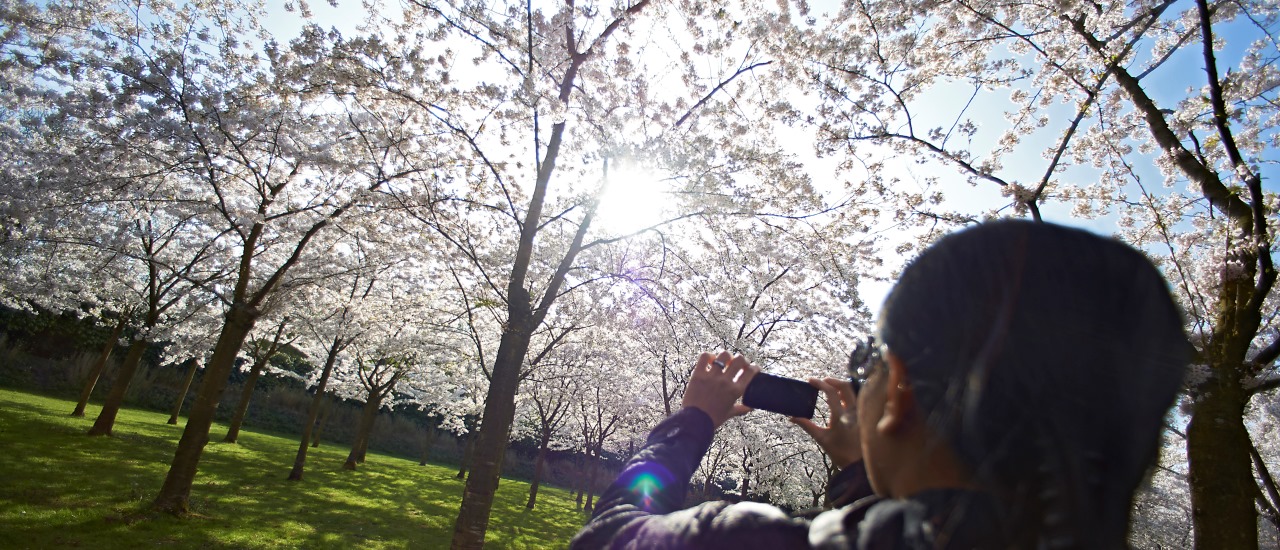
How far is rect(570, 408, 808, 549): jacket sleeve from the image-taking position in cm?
95

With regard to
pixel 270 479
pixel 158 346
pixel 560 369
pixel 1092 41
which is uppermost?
pixel 1092 41

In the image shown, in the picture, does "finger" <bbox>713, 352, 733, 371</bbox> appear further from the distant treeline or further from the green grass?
the distant treeline

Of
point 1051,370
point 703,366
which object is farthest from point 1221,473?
point 1051,370

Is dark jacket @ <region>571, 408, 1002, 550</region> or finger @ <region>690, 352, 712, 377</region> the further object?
finger @ <region>690, 352, 712, 377</region>

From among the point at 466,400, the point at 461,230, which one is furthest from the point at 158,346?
the point at 461,230

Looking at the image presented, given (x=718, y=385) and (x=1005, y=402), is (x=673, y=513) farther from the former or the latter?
(x=1005, y=402)

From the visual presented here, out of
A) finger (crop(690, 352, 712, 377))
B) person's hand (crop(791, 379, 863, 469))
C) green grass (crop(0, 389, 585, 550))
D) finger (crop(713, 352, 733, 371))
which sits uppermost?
finger (crop(713, 352, 733, 371))

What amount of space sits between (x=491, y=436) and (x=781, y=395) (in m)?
4.04

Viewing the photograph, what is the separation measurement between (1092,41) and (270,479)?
60.6 ft

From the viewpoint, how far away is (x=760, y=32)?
640 cm

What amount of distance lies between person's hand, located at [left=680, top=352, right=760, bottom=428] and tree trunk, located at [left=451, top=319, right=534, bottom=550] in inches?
147

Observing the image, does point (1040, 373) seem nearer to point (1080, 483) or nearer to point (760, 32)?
point (1080, 483)

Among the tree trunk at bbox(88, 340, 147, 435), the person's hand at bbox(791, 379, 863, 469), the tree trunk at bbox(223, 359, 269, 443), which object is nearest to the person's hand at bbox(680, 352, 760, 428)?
the person's hand at bbox(791, 379, 863, 469)

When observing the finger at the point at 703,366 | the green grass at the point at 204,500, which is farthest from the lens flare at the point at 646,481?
the green grass at the point at 204,500
